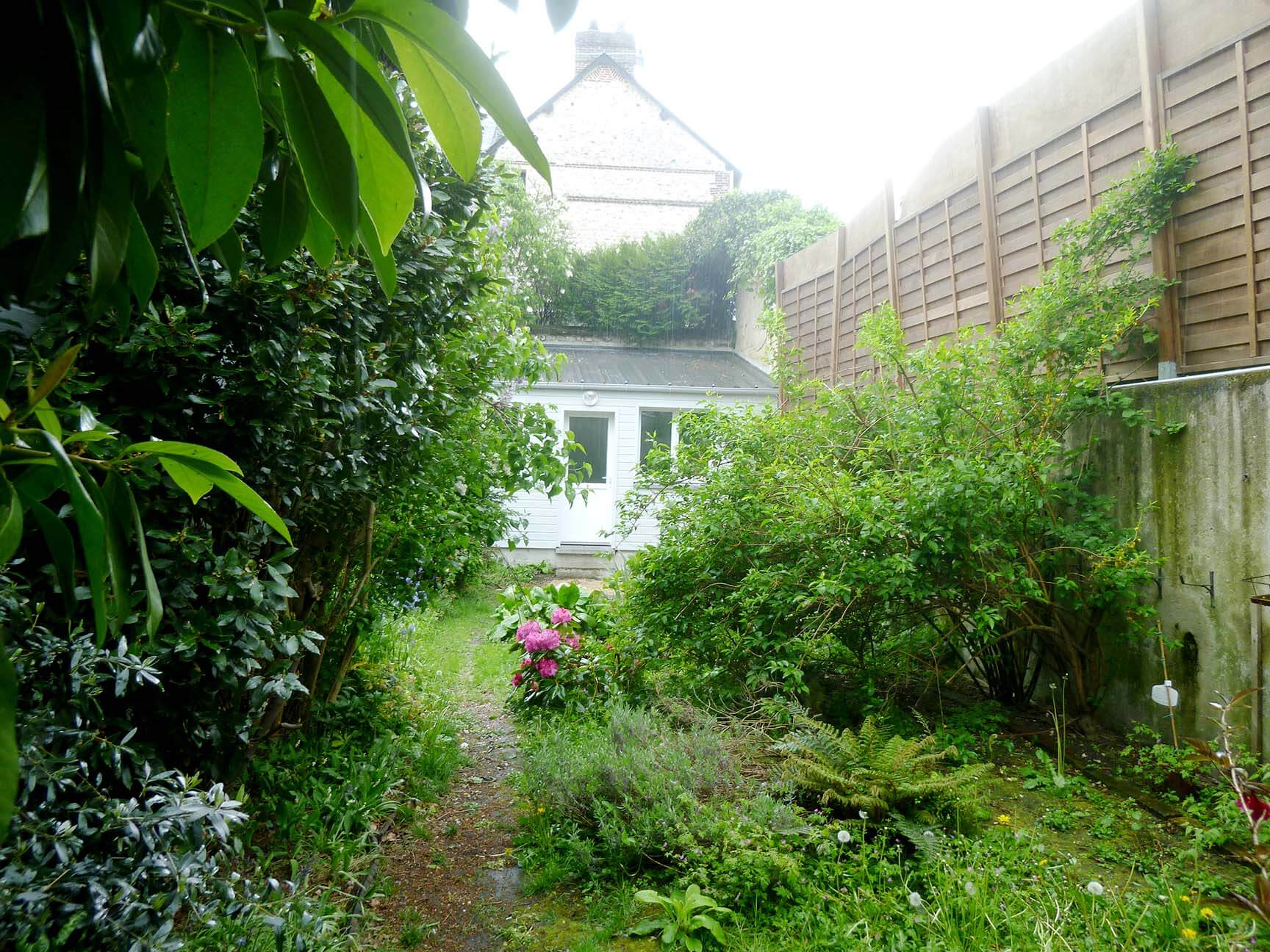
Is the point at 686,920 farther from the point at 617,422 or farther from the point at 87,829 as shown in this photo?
the point at 617,422

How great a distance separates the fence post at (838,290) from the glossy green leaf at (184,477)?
6968mm

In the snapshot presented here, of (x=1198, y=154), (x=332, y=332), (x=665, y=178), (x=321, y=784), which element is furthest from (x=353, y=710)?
(x=665, y=178)

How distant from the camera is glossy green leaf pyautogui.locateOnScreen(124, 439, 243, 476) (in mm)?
509

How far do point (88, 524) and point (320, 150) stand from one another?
0.83 ft

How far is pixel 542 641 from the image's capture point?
15.4ft

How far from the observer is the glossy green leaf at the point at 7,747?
28cm

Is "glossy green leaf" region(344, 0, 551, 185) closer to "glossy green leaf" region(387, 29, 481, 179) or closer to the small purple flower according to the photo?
"glossy green leaf" region(387, 29, 481, 179)

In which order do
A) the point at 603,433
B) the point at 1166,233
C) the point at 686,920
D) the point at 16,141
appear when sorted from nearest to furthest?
1. the point at 16,141
2. the point at 686,920
3. the point at 1166,233
4. the point at 603,433

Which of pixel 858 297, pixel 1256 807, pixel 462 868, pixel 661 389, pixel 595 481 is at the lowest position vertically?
pixel 462 868

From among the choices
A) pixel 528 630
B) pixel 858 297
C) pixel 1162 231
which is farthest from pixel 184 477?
pixel 858 297

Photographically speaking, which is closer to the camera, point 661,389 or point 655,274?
point 661,389

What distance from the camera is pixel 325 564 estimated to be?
129 inches

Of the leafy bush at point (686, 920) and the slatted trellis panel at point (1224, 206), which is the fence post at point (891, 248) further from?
the leafy bush at point (686, 920)

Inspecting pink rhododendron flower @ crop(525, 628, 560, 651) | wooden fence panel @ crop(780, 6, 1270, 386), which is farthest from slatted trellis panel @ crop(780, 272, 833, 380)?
pink rhododendron flower @ crop(525, 628, 560, 651)
